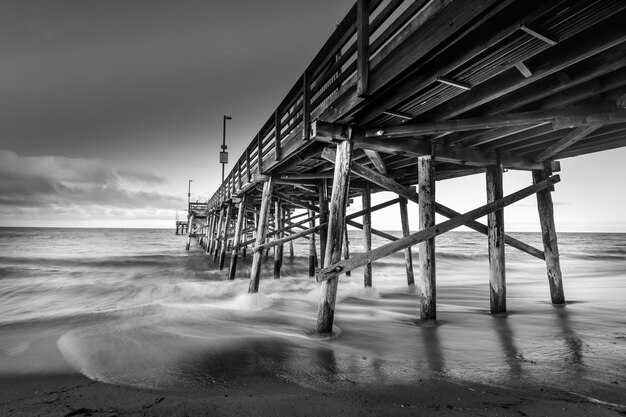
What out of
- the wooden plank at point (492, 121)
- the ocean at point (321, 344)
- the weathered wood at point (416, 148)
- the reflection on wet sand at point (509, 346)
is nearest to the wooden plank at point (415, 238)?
the weathered wood at point (416, 148)

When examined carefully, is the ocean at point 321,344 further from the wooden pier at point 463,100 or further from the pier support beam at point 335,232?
the wooden pier at point 463,100

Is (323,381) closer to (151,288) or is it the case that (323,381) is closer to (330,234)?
(330,234)

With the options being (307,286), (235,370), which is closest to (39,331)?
(235,370)

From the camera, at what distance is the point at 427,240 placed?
15.0 feet

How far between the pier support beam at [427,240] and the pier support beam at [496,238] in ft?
4.37

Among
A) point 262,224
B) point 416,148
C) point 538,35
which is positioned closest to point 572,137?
point 416,148

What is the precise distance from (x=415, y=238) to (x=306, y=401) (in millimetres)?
2565

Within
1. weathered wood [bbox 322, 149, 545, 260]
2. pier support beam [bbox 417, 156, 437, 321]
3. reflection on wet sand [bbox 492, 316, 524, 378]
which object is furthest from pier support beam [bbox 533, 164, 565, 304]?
pier support beam [bbox 417, 156, 437, 321]

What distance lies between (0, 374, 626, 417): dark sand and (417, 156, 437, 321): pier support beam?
2.04 metres

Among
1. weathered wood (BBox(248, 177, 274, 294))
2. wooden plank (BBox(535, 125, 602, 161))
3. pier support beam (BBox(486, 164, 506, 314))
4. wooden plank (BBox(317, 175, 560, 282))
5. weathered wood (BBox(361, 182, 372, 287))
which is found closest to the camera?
wooden plank (BBox(535, 125, 602, 161))

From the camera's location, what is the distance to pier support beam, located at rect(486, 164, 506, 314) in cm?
523

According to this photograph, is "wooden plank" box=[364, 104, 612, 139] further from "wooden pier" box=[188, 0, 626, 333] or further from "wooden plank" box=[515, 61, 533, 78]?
"wooden plank" box=[515, 61, 533, 78]

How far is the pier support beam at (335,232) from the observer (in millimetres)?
4250

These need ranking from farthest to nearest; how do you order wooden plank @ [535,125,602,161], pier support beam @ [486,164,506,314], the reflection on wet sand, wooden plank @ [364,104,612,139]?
pier support beam @ [486,164,506,314], wooden plank @ [535,125,602,161], wooden plank @ [364,104,612,139], the reflection on wet sand
